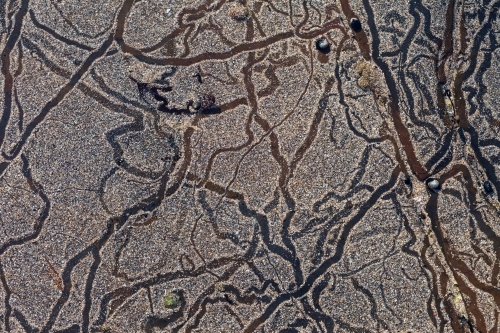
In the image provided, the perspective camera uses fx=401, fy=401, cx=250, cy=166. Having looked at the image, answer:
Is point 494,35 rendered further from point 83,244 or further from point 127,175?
point 83,244

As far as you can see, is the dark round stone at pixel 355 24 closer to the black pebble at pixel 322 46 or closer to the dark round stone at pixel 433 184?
the black pebble at pixel 322 46

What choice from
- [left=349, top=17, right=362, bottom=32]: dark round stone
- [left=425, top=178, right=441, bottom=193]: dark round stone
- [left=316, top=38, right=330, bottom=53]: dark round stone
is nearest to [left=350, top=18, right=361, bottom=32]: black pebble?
[left=349, top=17, right=362, bottom=32]: dark round stone

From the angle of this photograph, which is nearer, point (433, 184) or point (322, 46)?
point (433, 184)

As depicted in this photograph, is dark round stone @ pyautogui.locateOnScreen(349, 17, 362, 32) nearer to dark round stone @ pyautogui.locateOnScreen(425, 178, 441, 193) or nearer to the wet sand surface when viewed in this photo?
the wet sand surface

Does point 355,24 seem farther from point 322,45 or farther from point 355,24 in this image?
point 322,45

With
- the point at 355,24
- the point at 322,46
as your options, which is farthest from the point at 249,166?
the point at 355,24

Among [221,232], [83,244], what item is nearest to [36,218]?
[83,244]
